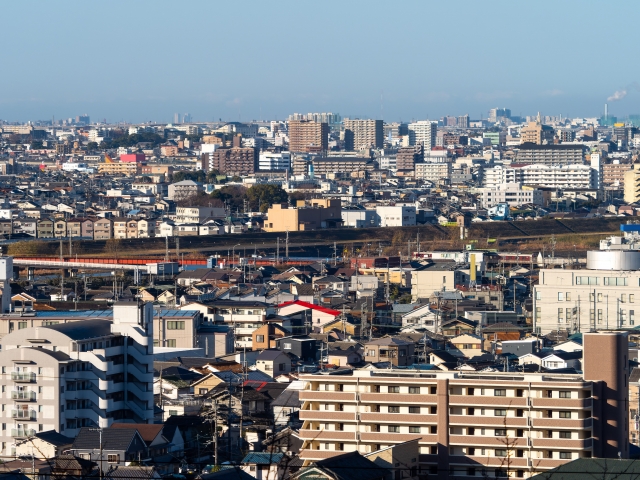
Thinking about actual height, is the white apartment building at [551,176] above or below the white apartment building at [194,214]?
above

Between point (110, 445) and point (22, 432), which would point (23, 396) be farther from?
point (110, 445)

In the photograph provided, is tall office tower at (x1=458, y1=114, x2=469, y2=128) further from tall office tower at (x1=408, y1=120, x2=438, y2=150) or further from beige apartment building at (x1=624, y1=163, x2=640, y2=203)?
beige apartment building at (x1=624, y1=163, x2=640, y2=203)

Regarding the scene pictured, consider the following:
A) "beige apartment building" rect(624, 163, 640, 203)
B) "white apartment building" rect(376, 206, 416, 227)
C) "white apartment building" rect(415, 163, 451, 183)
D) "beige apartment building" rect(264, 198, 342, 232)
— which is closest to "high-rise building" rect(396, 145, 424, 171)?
"white apartment building" rect(415, 163, 451, 183)

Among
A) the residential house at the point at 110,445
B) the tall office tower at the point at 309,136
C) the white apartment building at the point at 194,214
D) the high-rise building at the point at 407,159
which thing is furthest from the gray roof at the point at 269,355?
the tall office tower at the point at 309,136

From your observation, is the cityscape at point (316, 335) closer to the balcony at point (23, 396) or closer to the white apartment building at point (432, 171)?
the balcony at point (23, 396)

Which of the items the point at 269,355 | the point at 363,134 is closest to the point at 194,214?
the point at 269,355

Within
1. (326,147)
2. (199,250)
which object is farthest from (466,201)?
(326,147)
